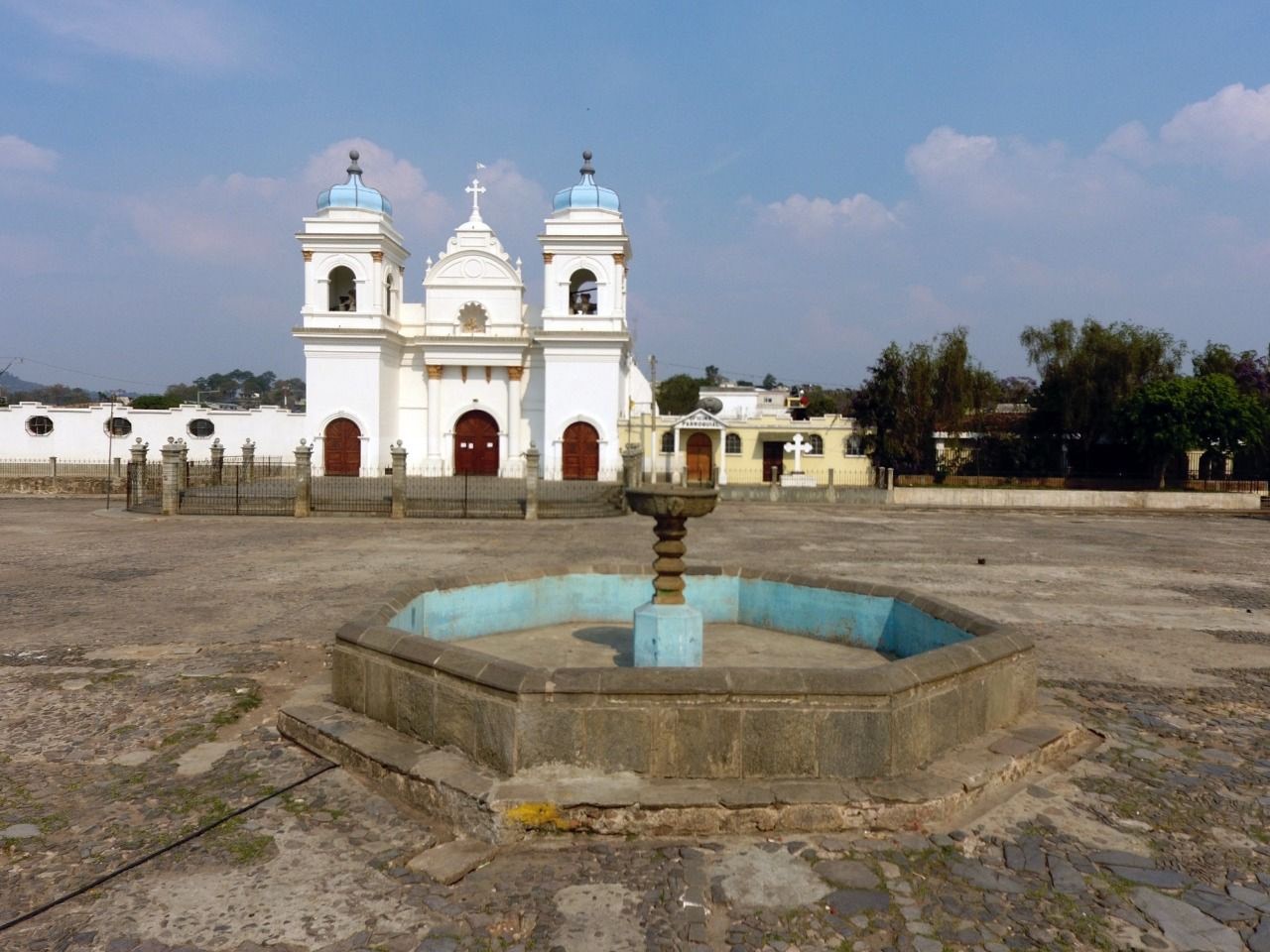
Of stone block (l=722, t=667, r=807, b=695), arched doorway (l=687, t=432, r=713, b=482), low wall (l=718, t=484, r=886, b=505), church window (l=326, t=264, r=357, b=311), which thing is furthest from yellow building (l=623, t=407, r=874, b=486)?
stone block (l=722, t=667, r=807, b=695)

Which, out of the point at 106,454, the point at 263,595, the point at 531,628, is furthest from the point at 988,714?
the point at 106,454

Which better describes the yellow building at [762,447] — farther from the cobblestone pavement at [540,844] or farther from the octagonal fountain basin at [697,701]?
the octagonal fountain basin at [697,701]

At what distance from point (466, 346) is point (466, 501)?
476 inches

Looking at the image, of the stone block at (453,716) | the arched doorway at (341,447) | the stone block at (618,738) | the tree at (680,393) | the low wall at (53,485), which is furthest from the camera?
the tree at (680,393)

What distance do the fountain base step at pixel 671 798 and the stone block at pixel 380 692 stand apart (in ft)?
1.34

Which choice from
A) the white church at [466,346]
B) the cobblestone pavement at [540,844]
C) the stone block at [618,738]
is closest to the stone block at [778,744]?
the cobblestone pavement at [540,844]

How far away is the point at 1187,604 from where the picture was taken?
1033 centimetres

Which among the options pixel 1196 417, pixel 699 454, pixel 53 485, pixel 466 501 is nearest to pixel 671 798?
pixel 466 501

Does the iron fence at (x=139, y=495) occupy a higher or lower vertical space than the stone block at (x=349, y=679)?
higher

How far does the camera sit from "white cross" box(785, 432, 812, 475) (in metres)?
32.4

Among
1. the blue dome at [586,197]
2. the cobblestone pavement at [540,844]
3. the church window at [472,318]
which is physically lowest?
the cobblestone pavement at [540,844]

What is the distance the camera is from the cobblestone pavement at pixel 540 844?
3316 mm

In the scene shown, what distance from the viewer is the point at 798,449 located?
32.4 metres

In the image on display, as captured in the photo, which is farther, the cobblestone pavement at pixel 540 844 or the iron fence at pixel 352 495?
the iron fence at pixel 352 495
